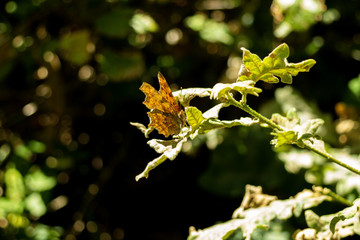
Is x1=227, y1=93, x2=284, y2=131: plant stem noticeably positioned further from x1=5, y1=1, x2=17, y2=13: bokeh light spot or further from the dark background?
x1=5, y1=1, x2=17, y2=13: bokeh light spot

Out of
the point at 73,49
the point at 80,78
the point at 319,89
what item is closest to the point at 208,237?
the point at 319,89

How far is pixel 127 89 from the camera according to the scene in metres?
2.46

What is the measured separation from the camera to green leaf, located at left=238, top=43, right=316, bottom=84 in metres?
0.97

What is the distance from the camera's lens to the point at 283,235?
180 cm

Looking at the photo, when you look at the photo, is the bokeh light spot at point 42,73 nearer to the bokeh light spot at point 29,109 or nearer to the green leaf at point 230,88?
the bokeh light spot at point 29,109

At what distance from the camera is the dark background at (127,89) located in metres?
2.38

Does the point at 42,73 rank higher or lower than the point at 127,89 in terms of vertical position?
lower

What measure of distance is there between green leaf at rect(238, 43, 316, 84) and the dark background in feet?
3.96

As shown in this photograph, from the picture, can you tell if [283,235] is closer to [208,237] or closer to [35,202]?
[208,237]

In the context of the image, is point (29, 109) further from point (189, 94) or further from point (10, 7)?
point (189, 94)

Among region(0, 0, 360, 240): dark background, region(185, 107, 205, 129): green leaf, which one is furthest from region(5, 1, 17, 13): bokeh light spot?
region(185, 107, 205, 129): green leaf

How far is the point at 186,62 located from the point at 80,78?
2.46 feet

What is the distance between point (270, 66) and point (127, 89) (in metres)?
1.55

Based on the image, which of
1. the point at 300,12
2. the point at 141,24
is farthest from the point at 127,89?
the point at 300,12
